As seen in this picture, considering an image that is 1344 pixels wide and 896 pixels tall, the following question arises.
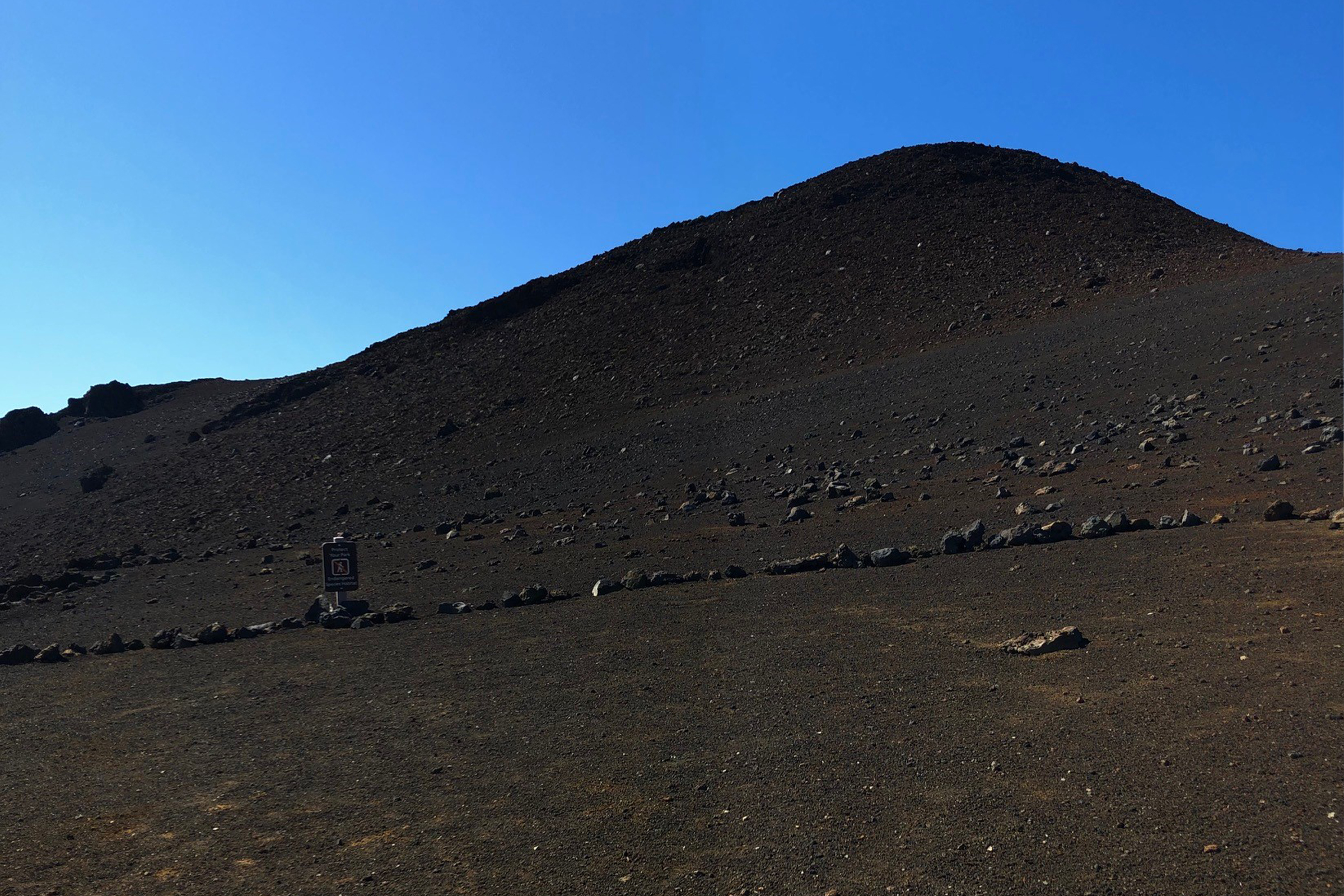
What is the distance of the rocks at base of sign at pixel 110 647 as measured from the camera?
11.9m

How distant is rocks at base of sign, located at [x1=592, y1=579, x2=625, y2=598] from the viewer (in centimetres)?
1235

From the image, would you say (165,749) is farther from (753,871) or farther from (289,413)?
(289,413)

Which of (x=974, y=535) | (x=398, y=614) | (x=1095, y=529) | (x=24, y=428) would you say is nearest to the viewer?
(x=1095, y=529)

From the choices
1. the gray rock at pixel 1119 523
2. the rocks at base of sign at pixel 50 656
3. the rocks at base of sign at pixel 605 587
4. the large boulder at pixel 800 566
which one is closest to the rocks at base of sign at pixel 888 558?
the large boulder at pixel 800 566

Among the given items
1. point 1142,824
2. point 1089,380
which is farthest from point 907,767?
point 1089,380

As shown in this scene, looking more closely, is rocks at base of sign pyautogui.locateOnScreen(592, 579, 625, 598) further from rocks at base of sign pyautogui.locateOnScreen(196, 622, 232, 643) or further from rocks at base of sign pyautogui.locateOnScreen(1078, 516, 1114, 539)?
rocks at base of sign pyautogui.locateOnScreen(1078, 516, 1114, 539)

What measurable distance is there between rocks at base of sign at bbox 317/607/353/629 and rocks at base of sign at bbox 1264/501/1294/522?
1006cm

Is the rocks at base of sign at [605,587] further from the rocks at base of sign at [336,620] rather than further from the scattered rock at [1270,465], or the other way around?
the scattered rock at [1270,465]

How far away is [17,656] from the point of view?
11.8 metres

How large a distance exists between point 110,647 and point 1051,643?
401 inches

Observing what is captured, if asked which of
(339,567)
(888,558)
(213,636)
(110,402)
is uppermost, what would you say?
(110,402)

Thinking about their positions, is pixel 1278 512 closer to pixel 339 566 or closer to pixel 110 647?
pixel 339 566

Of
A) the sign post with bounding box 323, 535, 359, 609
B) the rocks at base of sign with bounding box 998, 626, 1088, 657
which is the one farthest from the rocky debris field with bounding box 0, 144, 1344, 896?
the sign post with bounding box 323, 535, 359, 609

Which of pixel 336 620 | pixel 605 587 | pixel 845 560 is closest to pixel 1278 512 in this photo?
pixel 845 560
